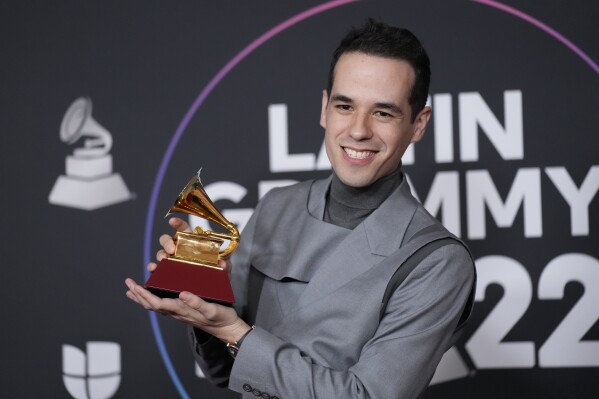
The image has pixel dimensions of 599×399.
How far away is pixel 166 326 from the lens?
8.71ft

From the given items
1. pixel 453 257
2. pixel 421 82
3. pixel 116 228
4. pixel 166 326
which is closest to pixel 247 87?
pixel 116 228

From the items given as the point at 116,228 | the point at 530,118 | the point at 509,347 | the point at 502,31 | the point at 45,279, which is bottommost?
the point at 509,347

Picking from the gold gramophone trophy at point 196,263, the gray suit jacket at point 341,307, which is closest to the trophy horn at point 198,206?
the gold gramophone trophy at point 196,263

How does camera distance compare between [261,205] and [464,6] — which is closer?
[261,205]

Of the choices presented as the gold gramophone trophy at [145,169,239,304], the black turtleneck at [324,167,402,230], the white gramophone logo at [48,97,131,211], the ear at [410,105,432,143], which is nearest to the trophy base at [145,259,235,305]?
the gold gramophone trophy at [145,169,239,304]

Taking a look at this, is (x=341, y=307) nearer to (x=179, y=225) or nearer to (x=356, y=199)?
(x=356, y=199)

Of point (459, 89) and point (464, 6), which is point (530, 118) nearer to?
point (459, 89)

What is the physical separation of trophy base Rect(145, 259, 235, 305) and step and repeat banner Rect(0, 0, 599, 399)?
1.05 metres

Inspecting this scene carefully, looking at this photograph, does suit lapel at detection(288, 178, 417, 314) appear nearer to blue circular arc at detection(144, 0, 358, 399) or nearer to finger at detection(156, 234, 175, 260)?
finger at detection(156, 234, 175, 260)

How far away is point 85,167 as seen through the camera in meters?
2.70

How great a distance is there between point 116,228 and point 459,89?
4.05 feet

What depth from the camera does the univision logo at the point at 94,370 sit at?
2668 mm

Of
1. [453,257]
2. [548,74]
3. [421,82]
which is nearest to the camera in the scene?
[453,257]

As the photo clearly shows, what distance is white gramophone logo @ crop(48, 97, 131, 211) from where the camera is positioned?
2.69 m
